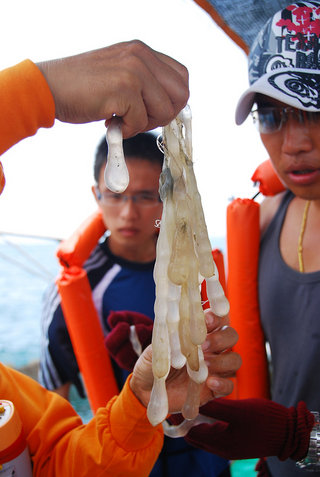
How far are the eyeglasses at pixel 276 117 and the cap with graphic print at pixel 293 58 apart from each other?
0.20 ft

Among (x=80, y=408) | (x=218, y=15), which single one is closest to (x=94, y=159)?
(x=218, y=15)

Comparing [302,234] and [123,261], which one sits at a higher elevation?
[302,234]

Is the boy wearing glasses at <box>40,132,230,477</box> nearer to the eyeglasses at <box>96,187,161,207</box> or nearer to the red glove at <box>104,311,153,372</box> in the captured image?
the eyeglasses at <box>96,187,161,207</box>

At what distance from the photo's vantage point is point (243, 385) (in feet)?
5.00

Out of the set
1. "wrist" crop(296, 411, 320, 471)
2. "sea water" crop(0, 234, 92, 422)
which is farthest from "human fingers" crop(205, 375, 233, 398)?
"sea water" crop(0, 234, 92, 422)

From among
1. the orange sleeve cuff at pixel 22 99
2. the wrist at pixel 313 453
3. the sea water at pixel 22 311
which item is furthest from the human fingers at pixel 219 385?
the sea water at pixel 22 311

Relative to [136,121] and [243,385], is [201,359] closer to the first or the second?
[136,121]

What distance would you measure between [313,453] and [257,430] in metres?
0.16

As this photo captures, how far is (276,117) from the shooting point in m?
1.19

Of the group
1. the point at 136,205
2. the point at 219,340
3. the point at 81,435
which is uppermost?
the point at 136,205

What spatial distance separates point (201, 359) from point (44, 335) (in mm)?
1135

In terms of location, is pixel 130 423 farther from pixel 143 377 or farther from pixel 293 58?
pixel 293 58

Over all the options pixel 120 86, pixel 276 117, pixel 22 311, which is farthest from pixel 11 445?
pixel 22 311

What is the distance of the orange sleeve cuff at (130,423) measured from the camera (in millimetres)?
828
